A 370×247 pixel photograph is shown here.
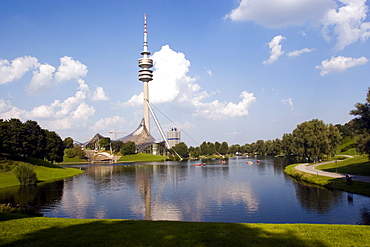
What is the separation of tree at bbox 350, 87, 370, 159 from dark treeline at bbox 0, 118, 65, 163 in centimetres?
5635

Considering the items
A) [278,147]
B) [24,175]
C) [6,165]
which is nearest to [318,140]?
[24,175]

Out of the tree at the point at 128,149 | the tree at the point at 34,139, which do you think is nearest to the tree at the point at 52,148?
the tree at the point at 34,139

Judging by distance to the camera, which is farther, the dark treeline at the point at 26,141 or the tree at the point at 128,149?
the tree at the point at 128,149

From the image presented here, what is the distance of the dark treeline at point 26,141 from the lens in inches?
2234

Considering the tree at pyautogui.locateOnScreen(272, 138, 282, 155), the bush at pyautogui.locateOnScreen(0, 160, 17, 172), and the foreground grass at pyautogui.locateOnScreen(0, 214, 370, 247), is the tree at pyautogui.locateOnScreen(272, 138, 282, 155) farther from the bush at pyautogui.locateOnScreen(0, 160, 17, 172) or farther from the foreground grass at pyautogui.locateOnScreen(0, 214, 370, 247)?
the foreground grass at pyautogui.locateOnScreen(0, 214, 370, 247)

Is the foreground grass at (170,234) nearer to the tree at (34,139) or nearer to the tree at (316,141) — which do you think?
the tree at (316,141)

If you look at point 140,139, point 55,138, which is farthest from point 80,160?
point 55,138

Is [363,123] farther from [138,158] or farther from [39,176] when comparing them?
[138,158]

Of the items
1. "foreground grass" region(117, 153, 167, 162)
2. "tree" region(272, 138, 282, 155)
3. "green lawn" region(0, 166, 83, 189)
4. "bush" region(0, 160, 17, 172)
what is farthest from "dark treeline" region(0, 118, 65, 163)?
"tree" region(272, 138, 282, 155)

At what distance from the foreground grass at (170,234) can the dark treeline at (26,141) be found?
47.3 m

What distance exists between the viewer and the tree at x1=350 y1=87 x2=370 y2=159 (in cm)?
2849

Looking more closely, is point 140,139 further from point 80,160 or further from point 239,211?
point 239,211

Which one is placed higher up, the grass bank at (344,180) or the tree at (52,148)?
the tree at (52,148)

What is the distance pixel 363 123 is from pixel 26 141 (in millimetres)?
59369
